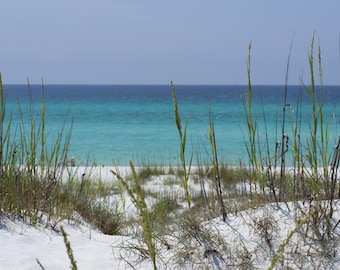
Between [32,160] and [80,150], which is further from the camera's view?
[80,150]

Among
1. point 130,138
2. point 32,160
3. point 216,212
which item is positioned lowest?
point 130,138

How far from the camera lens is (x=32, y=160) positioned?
9.96ft

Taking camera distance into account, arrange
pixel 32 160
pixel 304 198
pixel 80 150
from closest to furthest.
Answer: pixel 304 198 → pixel 32 160 → pixel 80 150

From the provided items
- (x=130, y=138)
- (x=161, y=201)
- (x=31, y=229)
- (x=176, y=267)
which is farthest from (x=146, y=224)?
(x=130, y=138)

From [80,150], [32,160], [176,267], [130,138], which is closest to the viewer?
[176,267]

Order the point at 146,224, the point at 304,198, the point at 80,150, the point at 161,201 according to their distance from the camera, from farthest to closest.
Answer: the point at 80,150 → the point at 161,201 → the point at 304,198 → the point at 146,224

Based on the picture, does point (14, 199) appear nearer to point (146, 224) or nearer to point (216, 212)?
point (216, 212)

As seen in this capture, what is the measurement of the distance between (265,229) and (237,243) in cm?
15

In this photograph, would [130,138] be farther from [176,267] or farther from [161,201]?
[176,267]

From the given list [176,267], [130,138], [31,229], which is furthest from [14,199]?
[130,138]

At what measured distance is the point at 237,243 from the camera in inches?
90.1

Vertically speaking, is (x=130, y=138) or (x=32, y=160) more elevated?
(x=32, y=160)

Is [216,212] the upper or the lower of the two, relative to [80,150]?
upper

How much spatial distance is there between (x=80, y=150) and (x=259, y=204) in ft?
37.9
